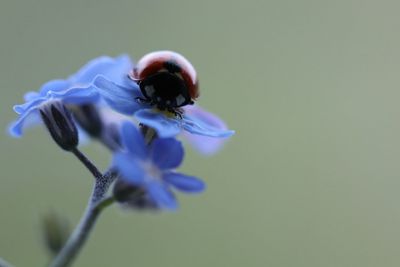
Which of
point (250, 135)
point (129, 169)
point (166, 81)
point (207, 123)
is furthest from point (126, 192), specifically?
point (250, 135)

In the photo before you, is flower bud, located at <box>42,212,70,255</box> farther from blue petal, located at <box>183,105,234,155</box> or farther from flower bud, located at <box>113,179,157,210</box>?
blue petal, located at <box>183,105,234,155</box>

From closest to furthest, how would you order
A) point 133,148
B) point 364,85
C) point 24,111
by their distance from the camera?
point 133,148 → point 24,111 → point 364,85

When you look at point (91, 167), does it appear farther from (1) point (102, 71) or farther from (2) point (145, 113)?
(1) point (102, 71)

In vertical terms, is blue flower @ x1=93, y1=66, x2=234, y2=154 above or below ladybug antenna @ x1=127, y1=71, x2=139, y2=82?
below

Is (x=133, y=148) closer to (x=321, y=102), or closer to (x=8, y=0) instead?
(x=321, y=102)

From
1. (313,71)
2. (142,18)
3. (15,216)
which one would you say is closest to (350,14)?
(313,71)

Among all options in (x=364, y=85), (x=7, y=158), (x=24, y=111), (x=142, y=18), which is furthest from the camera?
(x=142, y=18)

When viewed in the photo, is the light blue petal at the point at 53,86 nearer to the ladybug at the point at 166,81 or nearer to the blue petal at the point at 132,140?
the ladybug at the point at 166,81

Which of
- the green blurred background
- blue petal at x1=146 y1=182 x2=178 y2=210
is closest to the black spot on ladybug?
blue petal at x1=146 y1=182 x2=178 y2=210
